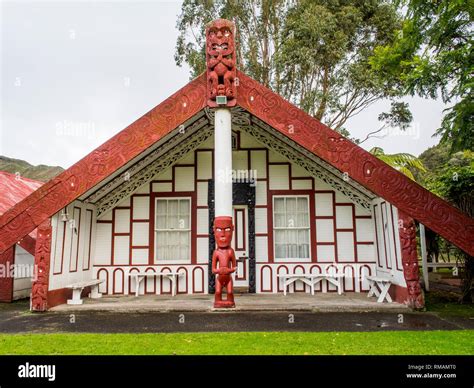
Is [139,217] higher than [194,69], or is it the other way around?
[194,69]

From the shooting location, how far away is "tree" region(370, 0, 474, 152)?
744cm

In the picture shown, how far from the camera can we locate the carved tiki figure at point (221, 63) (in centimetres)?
853

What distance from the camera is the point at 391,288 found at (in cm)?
946

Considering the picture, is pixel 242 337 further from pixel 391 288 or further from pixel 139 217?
pixel 139 217

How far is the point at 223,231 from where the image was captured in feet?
26.5

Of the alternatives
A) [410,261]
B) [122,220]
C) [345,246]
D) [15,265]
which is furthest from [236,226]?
[15,265]

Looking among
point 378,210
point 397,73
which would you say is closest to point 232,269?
point 378,210

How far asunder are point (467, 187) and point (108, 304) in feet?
28.4

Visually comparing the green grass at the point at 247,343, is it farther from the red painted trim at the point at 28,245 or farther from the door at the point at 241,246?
the door at the point at 241,246

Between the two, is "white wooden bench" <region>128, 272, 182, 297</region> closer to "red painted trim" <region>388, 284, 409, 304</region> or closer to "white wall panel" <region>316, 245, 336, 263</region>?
"white wall panel" <region>316, 245, 336, 263</region>

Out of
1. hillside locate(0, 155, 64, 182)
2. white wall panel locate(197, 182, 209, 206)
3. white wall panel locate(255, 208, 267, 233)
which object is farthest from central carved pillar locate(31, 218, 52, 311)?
hillside locate(0, 155, 64, 182)

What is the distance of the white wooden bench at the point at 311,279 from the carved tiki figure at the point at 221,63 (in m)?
4.86

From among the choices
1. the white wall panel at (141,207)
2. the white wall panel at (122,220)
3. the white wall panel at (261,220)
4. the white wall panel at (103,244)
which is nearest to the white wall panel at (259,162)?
the white wall panel at (261,220)

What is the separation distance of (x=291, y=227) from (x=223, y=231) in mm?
3675
